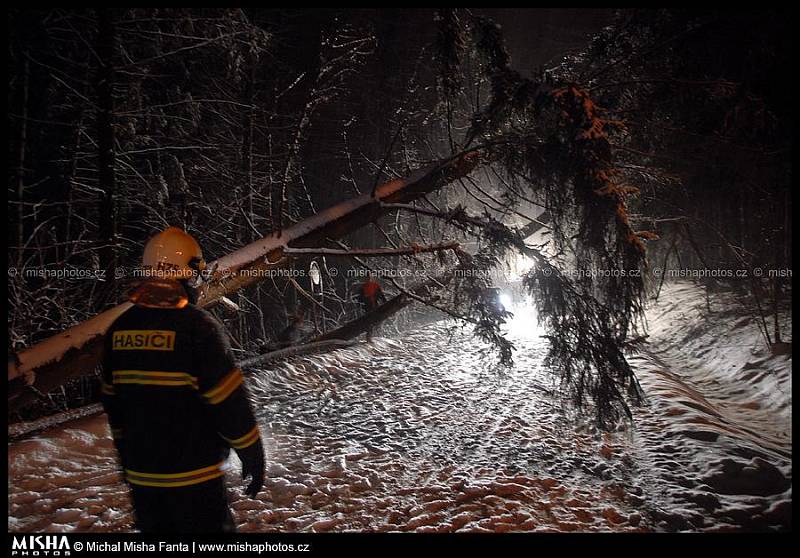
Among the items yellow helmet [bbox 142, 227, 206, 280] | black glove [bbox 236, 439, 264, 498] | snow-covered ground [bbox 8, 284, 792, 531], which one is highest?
yellow helmet [bbox 142, 227, 206, 280]

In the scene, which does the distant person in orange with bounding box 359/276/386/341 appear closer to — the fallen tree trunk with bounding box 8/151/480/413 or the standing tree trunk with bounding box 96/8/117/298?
the fallen tree trunk with bounding box 8/151/480/413

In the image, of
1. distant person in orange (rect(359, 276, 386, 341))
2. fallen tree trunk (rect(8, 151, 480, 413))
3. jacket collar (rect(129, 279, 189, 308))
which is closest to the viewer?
jacket collar (rect(129, 279, 189, 308))

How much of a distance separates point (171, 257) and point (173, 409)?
955 mm

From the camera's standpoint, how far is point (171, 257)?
7.77ft

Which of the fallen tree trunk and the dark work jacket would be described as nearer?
the dark work jacket

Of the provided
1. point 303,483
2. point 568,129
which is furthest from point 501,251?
point 303,483

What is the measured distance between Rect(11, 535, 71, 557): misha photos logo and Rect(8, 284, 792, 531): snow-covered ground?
116 mm

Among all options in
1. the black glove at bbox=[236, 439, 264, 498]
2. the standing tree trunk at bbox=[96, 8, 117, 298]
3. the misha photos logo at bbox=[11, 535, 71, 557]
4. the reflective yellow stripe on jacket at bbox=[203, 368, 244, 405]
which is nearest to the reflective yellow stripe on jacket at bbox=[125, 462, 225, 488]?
the black glove at bbox=[236, 439, 264, 498]

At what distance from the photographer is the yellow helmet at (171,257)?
7.51ft

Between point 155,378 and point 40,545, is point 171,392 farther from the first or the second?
point 40,545

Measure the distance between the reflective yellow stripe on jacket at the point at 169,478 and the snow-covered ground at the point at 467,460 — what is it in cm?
147

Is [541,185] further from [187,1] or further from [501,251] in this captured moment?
[187,1]

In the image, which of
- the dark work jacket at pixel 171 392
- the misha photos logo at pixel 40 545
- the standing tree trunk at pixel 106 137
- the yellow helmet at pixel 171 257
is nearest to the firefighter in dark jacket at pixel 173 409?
the dark work jacket at pixel 171 392

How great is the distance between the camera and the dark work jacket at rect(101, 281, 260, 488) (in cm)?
197
